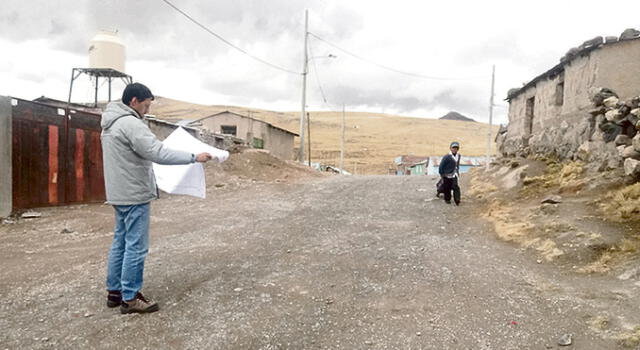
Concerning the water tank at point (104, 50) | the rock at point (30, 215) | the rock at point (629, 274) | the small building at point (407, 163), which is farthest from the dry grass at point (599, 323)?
the small building at point (407, 163)

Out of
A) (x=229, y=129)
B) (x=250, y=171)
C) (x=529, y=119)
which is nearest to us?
(x=529, y=119)

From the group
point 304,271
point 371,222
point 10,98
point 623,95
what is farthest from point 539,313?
point 10,98

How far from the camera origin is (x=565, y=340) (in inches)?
121

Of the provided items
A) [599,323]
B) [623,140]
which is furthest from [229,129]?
[599,323]

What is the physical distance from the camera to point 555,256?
5238 millimetres

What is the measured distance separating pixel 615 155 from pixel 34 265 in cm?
930

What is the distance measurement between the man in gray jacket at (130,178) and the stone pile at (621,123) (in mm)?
6660

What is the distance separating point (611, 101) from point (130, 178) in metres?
8.66

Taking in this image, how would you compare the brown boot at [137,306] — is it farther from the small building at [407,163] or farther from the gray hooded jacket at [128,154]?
the small building at [407,163]

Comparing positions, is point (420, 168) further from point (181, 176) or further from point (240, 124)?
point (181, 176)

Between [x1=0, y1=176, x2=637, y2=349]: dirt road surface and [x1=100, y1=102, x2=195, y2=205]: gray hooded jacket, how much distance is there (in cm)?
107

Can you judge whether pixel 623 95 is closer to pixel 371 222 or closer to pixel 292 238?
pixel 371 222

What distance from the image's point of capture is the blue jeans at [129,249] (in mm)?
3473

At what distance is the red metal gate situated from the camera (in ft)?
26.7
